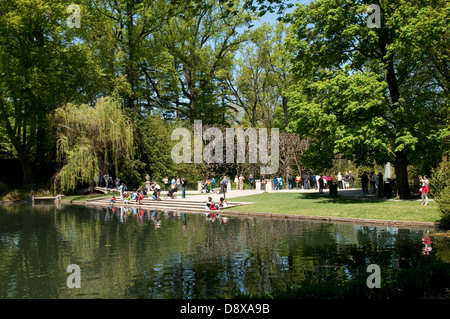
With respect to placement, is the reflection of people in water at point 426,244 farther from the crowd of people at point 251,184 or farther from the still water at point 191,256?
the crowd of people at point 251,184

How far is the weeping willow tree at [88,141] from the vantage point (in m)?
35.3

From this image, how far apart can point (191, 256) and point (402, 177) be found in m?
17.9

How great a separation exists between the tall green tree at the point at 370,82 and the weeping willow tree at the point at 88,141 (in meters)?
20.0

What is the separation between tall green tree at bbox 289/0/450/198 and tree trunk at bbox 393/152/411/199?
6 centimetres

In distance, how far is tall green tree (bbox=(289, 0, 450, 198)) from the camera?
22.0m

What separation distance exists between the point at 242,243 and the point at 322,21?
56.9ft

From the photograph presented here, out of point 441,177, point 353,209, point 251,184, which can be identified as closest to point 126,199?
point 251,184

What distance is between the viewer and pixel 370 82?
72.1 ft

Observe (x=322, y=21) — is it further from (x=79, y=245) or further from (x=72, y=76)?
(x=72, y=76)

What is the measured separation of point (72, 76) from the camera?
4203cm

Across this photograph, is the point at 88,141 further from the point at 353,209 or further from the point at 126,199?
the point at 353,209

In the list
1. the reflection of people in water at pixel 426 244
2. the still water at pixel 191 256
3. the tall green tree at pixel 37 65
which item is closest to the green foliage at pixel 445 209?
the reflection of people in water at pixel 426 244

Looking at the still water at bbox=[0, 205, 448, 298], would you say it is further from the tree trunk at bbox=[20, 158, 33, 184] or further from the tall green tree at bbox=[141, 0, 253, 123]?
the tall green tree at bbox=[141, 0, 253, 123]

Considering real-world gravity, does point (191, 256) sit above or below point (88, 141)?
below
